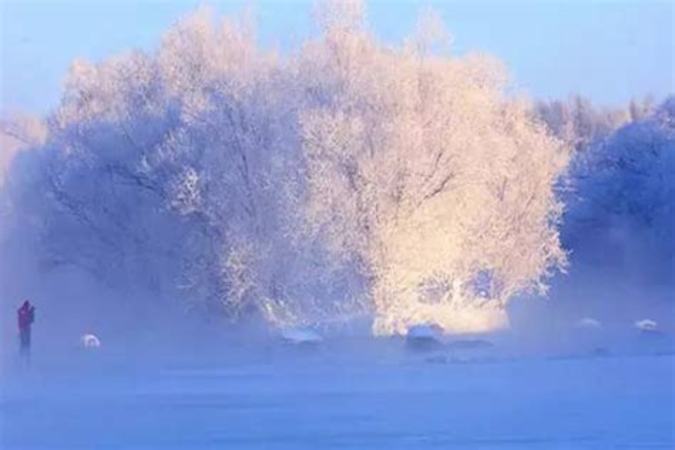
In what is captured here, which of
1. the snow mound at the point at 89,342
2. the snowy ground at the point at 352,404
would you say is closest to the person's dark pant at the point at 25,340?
the snowy ground at the point at 352,404

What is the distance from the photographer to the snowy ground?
17641 millimetres

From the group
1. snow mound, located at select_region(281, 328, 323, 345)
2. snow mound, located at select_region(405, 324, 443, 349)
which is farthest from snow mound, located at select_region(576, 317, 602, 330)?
snow mound, located at select_region(281, 328, 323, 345)

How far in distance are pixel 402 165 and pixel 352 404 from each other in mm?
18509

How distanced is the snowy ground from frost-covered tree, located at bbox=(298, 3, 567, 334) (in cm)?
703

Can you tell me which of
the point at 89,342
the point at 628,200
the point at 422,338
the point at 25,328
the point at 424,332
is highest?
the point at 628,200

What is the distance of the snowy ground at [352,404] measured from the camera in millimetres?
17641

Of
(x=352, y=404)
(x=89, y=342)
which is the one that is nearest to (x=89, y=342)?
(x=89, y=342)

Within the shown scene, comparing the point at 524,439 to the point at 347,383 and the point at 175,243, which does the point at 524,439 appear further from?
the point at 175,243

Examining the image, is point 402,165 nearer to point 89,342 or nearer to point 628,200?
point 89,342

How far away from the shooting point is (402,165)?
4053 centimetres

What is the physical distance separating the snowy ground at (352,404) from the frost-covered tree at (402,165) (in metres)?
7.03

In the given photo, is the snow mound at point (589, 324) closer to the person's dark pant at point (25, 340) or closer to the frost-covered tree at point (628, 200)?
the person's dark pant at point (25, 340)

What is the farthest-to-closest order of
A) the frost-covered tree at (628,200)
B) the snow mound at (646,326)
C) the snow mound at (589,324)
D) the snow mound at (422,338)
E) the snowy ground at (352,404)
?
the frost-covered tree at (628,200) → the snow mound at (589,324) → the snow mound at (646,326) → the snow mound at (422,338) → the snowy ground at (352,404)

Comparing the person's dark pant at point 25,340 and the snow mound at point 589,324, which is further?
the snow mound at point 589,324
